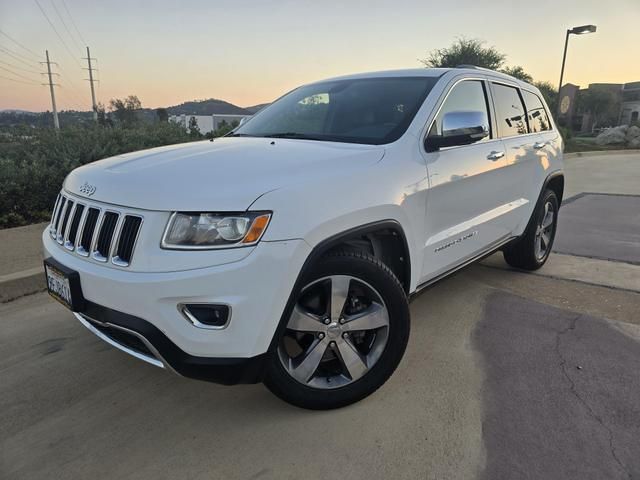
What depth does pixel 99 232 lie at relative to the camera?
229 cm

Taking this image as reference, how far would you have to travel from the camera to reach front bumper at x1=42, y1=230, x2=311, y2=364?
6.57ft

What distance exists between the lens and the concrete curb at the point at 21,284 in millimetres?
4094

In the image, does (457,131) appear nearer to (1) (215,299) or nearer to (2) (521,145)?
(2) (521,145)

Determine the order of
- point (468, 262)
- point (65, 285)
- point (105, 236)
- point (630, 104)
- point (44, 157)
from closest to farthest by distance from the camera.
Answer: point (105, 236) < point (65, 285) < point (468, 262) < point (44, 157) < point (630, 104)

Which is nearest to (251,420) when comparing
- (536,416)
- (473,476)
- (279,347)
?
(279,347)

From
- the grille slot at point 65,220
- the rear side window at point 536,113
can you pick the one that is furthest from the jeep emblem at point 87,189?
the rear side window at point 536,113

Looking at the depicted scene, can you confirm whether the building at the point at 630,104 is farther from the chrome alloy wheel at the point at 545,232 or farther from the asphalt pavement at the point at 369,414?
the asphalt pavement at the point at 369,414

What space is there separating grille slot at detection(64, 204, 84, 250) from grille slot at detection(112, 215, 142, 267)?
0.45m

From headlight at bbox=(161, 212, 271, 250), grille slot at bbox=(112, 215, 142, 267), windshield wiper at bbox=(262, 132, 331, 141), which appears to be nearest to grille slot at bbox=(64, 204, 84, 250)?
grille slot at bbox=(112, 215, 142, 267)

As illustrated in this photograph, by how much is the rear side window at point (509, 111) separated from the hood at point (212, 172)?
1.77 meters

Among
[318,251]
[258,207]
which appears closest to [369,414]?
[318,251]

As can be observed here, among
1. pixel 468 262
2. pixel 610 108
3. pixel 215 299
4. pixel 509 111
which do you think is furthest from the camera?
pixel 610 108

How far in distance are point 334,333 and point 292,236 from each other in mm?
632

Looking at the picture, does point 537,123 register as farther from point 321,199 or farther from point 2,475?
point 2,475
